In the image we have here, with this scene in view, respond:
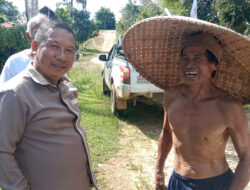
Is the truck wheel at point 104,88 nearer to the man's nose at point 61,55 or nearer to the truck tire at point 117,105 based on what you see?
the truck tire at point 117,105

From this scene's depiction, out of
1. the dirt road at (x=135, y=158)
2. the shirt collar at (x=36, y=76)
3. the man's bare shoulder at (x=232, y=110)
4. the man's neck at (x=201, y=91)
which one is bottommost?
the dirt road at (x=135, y=158)

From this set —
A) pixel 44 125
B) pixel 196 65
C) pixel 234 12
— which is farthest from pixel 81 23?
pixel 44 125

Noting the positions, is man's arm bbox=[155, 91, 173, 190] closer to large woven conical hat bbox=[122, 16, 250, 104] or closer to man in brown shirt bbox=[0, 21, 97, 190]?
large woven conical hat bbox=[122, 16, 250, 104]

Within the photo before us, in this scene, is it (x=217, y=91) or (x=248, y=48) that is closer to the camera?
(x=248, y=48)

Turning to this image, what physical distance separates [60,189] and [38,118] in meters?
0.47

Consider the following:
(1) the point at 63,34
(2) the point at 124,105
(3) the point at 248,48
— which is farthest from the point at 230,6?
(1) the point at 63,34

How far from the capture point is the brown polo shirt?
4.25 feet

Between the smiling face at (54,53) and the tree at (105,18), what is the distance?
47.1m

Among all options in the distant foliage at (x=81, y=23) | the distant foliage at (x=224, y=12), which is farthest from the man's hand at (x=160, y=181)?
the distant foliage at (x=81, y=23)

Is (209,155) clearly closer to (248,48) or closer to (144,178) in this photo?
(248,48)

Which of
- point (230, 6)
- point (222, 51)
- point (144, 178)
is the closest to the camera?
point (222, 51)

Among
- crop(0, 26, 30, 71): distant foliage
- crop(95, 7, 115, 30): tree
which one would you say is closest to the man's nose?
crop(0, 26, 30, 71): distant foliage

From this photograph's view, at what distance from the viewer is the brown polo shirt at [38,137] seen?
129cm

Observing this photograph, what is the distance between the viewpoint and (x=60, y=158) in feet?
4.85
